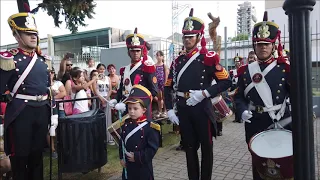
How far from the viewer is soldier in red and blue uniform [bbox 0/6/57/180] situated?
297cm

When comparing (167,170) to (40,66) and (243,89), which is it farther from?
(40,66)

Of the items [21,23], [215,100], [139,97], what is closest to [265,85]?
[215,100]

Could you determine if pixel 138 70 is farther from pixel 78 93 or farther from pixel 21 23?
pixel 78 93

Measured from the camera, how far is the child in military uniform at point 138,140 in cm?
283

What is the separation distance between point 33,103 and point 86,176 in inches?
67.5

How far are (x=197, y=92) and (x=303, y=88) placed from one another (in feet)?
6.48

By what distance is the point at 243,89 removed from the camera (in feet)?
10.4

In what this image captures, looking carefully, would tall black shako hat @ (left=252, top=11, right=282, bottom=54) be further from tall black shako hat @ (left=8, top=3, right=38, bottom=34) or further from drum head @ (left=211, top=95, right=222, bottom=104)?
tall black shako hat @ (left=8, top=3, right=38, bottom=34)

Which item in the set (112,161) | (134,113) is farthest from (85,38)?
(134,113)

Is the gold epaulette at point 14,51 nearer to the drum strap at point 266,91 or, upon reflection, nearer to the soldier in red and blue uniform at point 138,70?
the soldier in red and blue uniform at point 138,70

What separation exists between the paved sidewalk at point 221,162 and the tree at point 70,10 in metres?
6.33

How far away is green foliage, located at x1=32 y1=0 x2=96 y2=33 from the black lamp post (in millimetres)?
8891

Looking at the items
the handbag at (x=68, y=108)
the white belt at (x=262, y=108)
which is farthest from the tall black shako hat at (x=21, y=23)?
the handbag at (x=68, y=108)

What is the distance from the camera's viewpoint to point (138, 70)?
160 inches
